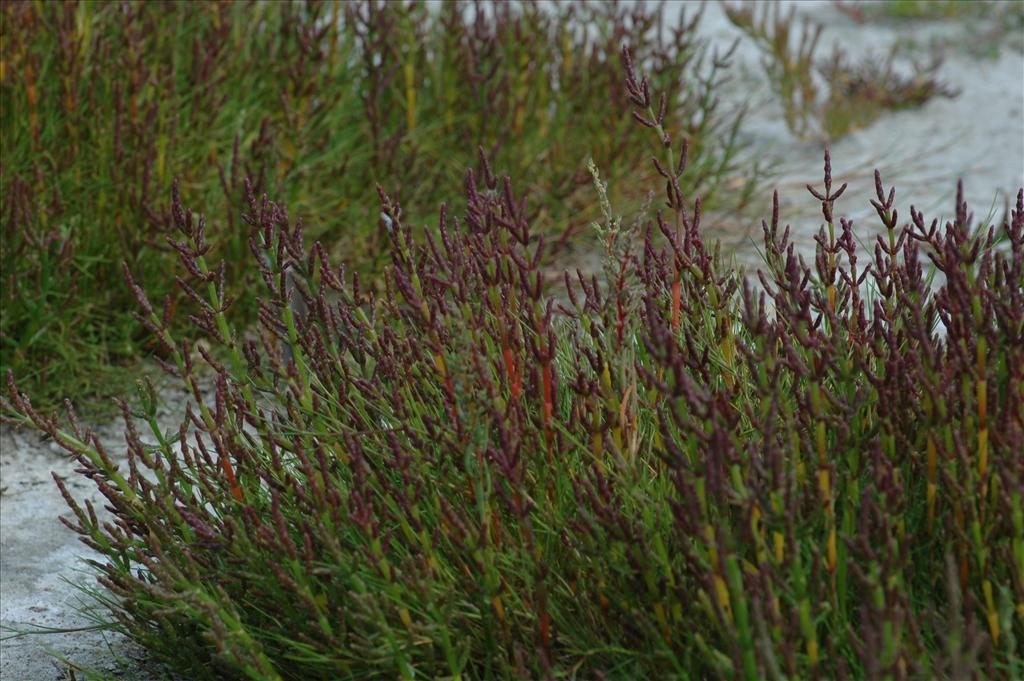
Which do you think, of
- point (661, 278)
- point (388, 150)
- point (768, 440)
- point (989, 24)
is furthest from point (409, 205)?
point (989, 24)

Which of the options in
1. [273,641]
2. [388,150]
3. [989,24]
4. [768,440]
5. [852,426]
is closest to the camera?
[768,440]

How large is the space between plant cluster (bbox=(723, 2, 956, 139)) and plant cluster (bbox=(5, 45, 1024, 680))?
12.6 feet

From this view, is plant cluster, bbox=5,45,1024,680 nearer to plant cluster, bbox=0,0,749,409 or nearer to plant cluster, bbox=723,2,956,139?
plant cluster, bbox=0,0,749,409

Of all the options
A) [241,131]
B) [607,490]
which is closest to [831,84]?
[241,131]

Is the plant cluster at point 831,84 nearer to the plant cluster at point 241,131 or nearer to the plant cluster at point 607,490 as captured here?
the plant cluster at point 241,131

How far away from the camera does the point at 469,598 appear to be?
1951 millimetres

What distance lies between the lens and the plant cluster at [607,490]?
5.34 ft

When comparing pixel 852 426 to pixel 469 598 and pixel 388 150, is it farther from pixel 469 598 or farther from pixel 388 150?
pixel 388 150

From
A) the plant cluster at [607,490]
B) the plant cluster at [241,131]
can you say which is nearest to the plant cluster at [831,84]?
the plant cluster at [241,131]

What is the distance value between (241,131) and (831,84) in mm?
3289

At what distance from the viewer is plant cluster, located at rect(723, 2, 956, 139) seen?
19.3 feet

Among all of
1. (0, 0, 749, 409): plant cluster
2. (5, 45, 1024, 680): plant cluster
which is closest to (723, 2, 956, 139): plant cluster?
(0, 0, 749, 409): plant cluster

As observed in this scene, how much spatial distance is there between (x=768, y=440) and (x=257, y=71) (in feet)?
10.3

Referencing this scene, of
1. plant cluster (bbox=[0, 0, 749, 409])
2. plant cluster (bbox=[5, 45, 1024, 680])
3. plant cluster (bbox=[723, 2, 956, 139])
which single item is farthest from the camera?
plant cluster (bbox=[723, 2, 956, 139])
